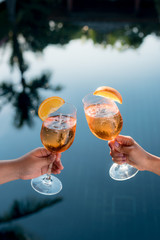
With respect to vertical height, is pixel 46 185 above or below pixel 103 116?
below

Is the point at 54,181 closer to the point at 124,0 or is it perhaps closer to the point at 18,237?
the point at 18,237

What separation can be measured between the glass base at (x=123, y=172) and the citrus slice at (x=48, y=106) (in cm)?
120

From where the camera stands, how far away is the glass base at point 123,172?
2939mm

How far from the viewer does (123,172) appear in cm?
300

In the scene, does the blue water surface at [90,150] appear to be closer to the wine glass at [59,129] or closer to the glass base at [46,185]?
the glass base at [46,185]

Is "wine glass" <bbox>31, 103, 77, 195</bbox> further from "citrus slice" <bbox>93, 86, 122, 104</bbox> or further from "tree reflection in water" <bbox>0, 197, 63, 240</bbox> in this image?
"tree reflection in water" <bbox>0, 197, 63, 240</bbox>

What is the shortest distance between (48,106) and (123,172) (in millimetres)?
1268

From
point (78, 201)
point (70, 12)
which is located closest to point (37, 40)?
point (70, 12)

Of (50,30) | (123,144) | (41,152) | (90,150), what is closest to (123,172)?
(123,144)

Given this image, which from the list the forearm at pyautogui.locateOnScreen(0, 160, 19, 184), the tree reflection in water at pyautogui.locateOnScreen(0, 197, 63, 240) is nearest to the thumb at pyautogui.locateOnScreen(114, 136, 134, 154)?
the forearm at pyautogui.locateOnScreen(0, 160, 19, 184)

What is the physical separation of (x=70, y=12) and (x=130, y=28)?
2500mm

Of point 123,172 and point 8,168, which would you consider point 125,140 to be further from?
point 8,168

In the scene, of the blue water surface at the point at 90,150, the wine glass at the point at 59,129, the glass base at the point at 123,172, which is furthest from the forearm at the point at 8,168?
the glass base at the point at 123,172

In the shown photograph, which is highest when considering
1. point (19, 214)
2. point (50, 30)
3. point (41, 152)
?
point (41, 152)
